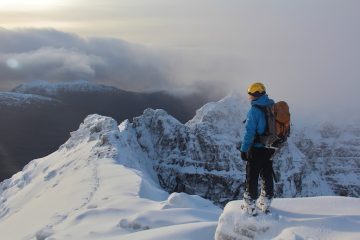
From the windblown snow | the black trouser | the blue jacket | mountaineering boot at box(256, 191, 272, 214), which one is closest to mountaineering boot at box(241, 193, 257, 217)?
the black trouser

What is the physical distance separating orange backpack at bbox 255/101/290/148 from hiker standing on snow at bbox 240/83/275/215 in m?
0.11

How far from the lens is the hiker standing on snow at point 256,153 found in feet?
46.0

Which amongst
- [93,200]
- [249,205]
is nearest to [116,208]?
[93,200]

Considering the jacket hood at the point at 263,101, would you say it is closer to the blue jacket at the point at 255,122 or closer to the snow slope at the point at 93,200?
the blue jacket at the point at 255,122

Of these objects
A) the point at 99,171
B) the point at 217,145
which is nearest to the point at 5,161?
the point at 217,145

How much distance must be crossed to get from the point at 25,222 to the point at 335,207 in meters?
23.2

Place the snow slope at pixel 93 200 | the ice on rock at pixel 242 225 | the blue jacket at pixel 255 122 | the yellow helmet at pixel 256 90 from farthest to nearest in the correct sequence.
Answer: the snow slope at pixel 93 200 < the yellow helmet at pixel 256 90 < the blue jacket at pixel 255 122 < the ice on rock at pixel 242 225

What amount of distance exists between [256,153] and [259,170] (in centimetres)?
56

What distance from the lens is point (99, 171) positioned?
46312 millimetres

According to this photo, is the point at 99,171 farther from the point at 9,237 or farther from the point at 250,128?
the point at 250,128

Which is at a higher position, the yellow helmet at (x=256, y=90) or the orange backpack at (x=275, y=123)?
the yellow helmet at (x=256, y=90)

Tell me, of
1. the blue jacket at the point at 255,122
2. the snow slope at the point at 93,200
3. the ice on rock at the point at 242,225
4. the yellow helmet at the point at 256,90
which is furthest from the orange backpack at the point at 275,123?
the snow slope at the point at 93,200

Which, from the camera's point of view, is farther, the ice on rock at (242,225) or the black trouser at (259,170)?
the black trouser at (259,170)

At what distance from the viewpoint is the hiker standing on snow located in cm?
1401
